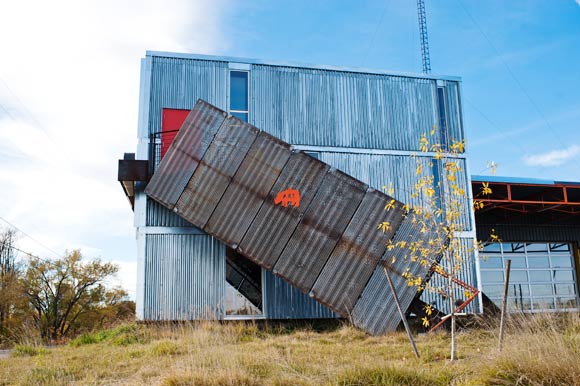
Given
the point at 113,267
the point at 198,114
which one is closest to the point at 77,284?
the point at 113,267

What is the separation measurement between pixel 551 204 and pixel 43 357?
20505 mm

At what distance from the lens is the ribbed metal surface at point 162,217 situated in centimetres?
1653

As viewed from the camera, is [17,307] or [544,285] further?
[17,307]

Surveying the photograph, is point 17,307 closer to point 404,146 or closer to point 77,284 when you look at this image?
point 77,284

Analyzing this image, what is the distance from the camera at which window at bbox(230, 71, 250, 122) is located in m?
17.9

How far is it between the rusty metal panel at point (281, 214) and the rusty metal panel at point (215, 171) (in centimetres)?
139

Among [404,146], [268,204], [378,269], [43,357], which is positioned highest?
[404,146]

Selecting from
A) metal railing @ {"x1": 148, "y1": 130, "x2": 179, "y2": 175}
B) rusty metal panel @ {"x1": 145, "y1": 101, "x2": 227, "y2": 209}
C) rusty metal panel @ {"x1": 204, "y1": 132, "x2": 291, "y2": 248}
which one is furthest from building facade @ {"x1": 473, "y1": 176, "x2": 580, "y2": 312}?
metal railing @ {"x1": 148, "y1": 130, "x2": 179, "y2": 175}

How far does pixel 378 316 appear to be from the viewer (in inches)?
507

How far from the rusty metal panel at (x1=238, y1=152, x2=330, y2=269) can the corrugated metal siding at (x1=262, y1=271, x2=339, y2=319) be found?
2.74 metres

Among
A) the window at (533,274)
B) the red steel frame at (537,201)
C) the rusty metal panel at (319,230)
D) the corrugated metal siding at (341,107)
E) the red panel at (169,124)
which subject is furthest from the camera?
the window at (533,274)

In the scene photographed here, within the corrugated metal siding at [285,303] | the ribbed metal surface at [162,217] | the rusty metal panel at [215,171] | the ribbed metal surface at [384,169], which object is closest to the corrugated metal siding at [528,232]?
the ribbed metal surface at [384,169]

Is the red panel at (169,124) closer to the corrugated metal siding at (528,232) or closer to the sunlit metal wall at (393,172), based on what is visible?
the sunlit metal wall at (393,172)

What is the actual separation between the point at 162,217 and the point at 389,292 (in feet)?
26.0
